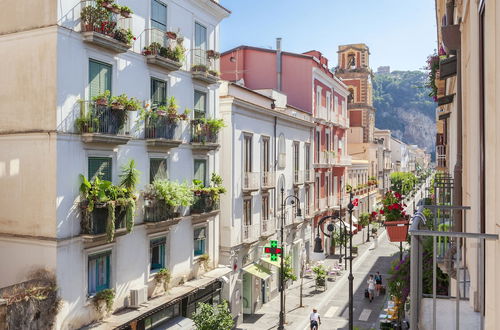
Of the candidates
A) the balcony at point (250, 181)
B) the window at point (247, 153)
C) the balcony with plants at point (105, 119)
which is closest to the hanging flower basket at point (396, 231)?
the balcony with plants at point (105, 119)

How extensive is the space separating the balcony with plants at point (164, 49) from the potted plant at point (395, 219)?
1036 centimetres

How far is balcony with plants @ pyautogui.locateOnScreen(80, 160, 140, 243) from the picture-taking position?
577 inches

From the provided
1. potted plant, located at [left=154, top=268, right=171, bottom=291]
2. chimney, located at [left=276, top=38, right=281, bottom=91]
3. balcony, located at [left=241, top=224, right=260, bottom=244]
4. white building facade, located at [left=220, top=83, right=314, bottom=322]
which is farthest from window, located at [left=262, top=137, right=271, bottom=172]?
potted plant, located at [left=154, top=268, right=171, bottom=291]

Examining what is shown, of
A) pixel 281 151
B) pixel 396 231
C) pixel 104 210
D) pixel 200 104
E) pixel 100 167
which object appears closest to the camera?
pixel 396 231

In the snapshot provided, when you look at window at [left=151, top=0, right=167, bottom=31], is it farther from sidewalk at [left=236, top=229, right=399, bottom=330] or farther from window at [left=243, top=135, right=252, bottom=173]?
sidewalk at [left=236, top=229, right=399, bottom=330]

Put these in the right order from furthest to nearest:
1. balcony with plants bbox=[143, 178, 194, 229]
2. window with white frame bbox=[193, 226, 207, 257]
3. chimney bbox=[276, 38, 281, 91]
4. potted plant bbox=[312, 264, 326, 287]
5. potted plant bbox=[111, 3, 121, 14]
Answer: chimney bbox=[276, 38, 281, 91], potted plant bbox=[312, 264, 326, 287], window with white frame bbox=[193, 226, 207, 257], balcony with plants bbox=[143, 178, 194, 229], potted plant bbox=[111, 3, 121, 14]

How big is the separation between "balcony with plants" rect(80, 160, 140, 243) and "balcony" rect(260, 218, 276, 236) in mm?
13635

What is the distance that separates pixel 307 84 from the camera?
37688mm

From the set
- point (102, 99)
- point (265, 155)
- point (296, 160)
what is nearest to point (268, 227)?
point (265, 155)

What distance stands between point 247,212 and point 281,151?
21.3 feet

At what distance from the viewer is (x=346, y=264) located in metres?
39.6

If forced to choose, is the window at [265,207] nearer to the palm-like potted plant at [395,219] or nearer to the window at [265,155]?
the window at [265,155]

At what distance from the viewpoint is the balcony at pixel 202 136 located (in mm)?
21016

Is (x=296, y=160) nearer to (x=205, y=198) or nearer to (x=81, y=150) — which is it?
(x=205, y=198)
